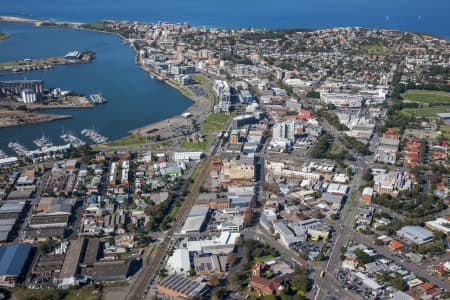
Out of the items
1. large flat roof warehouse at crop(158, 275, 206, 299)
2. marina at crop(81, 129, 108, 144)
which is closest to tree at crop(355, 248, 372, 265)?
large flat roof warehouse at crop(158, 275, 206, 299)

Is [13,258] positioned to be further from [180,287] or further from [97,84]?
[97,84]

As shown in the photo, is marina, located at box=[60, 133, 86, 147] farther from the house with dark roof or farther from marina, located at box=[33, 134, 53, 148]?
the house with dark roof

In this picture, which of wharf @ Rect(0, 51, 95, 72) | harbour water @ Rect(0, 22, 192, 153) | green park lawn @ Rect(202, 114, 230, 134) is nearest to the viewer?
green park lawn @ Rect(202, 114, 230, 134)

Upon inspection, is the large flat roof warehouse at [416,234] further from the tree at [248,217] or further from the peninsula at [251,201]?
the tree at [248,217]

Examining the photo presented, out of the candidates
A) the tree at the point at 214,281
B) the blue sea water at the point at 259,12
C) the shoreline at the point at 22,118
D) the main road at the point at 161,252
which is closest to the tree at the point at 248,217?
the main road at the point at 161,252

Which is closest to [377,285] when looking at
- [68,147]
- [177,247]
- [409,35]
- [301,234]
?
[301,234]
